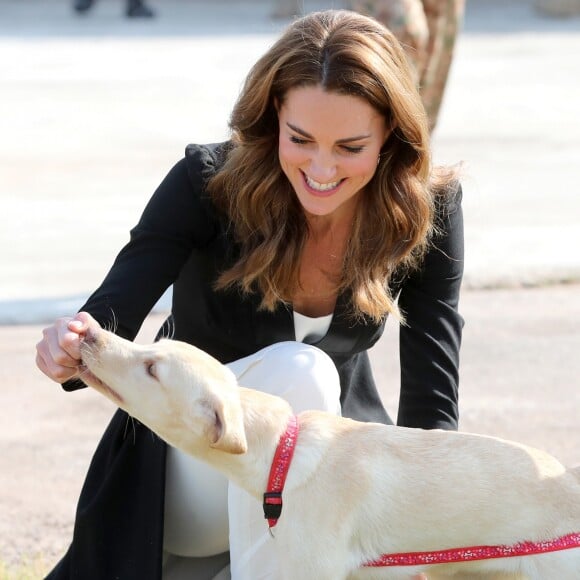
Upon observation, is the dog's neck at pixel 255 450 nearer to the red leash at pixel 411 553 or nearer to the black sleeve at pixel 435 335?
the red leash at pixel 411 553

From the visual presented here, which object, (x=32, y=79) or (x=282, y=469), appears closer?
(x=282, y=469)

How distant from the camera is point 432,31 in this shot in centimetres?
718

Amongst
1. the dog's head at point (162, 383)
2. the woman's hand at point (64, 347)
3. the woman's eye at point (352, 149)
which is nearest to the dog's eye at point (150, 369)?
the dog's head at point (162, 383)

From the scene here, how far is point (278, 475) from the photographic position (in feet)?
10.2

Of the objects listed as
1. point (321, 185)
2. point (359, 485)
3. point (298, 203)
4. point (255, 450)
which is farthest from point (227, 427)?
point (298, 203)

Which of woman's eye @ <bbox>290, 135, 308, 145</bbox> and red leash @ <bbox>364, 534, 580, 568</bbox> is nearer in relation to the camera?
red leash @ <bbox>364, 534, 580, 568</bbox>

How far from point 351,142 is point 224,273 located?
1.79ft

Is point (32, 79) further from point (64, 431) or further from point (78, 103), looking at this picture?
point (64, 431)

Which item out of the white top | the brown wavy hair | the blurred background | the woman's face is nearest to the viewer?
the woman's face

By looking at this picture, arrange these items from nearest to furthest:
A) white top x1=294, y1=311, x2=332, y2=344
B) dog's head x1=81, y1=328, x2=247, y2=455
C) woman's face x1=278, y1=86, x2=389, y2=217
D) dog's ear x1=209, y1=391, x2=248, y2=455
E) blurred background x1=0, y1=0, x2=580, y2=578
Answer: dog's ear x1=209, y1=391, x2=248, y2=455 → dog's head x1=81, y1=328, x2=247, y2=455 → woman's face x1=278, y1=86, x2=389, y2=217 → white top x1=294, y1=311, x2=332, y2=344 → blurred background x1=0, y1=0, x2=580, y2=578

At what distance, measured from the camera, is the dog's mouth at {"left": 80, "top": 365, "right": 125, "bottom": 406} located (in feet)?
10.3

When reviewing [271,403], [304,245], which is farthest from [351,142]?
[271,403]

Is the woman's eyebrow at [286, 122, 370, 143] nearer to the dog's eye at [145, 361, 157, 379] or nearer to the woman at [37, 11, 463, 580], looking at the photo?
the woman at [37, 11, 463, 580]

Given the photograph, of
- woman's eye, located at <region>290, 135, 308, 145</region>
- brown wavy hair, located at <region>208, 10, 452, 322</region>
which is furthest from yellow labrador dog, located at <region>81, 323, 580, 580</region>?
woman's eye, located at <region>290, 135, 308, 145</region>
